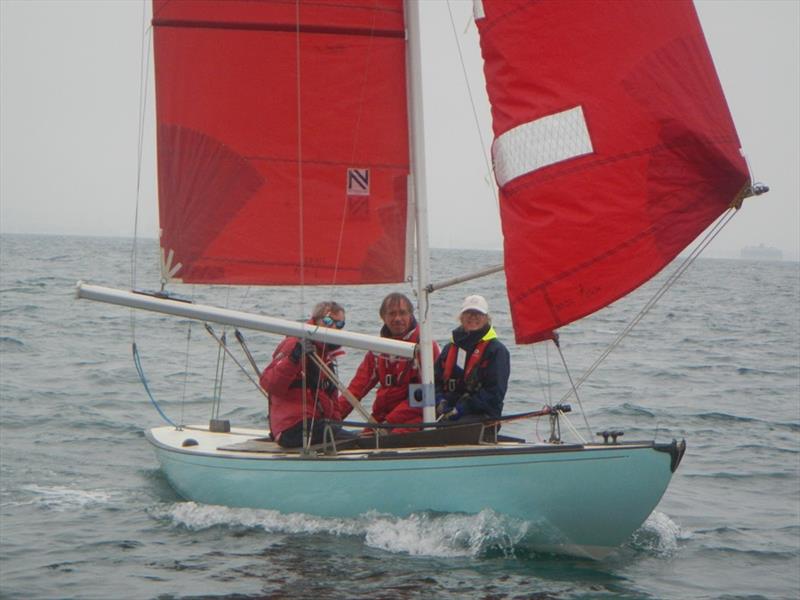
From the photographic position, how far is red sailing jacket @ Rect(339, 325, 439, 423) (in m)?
8.68

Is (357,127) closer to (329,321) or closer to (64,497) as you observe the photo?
(329,321)

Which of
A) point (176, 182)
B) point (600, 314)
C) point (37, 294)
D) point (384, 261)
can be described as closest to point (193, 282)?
point (176, 182)

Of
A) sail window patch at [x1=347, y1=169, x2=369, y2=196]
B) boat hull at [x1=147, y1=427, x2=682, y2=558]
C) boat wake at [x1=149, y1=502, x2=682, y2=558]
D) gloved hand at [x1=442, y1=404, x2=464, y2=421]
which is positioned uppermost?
sail window patch at [x1=347, y1=169, x2=369, y2=196]

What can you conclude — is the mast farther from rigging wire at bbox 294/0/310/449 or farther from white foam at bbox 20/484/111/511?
white foam at bbox 20/484/111/511

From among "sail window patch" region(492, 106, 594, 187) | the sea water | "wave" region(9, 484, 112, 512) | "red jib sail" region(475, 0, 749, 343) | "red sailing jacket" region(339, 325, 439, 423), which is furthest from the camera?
"wave" region(9, 484, 112, 512)

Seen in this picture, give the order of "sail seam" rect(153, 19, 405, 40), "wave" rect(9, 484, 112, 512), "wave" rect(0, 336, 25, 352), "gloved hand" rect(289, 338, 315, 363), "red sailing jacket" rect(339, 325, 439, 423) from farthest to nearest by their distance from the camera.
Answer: "wave" rect(0, 336, 25, 352) < "wave" rect(9, 484, 112, 512) < "red sailing jacket" rect(339, 325, 439, 423) < "sail seam" rect(153, 19, 405, 40) < "gloved hand" rect(289, 338, 315, 363)

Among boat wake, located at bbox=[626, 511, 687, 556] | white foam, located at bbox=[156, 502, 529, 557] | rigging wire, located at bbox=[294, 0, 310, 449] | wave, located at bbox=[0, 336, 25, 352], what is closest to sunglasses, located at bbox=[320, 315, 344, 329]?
rigging wire, located at bbox=[294, 0, 310, 449]

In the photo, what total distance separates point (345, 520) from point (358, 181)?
226 cm

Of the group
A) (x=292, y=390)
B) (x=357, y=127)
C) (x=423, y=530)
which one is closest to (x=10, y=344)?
(x=292, y=390)

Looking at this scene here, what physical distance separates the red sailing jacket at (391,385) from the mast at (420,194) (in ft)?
1.43

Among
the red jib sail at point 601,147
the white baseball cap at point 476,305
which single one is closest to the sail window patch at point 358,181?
the white baseball cap at point 476,305

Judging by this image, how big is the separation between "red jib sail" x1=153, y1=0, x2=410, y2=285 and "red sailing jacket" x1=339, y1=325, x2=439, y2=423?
60 centimetres

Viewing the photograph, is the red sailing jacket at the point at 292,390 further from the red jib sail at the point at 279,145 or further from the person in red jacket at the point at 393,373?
the red jib sail at the point at 279,145

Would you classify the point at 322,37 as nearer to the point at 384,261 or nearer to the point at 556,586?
the point at 384,261
